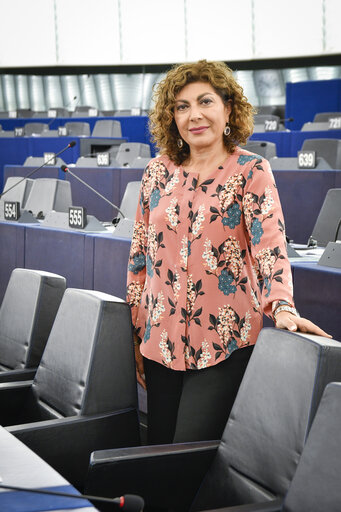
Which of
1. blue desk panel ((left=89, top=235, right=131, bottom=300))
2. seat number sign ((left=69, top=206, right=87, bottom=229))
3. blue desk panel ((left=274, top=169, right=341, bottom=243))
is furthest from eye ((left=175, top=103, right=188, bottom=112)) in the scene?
blue desk panel ((left=274, top=169, right=341, bottom=243))

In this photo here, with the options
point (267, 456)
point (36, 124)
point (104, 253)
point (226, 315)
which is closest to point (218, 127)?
point (226, 315)

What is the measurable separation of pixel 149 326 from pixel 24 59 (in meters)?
11.4

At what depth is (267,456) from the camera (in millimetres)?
1411

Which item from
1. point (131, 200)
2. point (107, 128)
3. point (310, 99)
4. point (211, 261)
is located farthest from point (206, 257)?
point (310, 99)

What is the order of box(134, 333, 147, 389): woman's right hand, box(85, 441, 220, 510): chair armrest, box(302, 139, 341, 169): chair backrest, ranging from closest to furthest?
box(85, 441, 220, 510): chair armrest, box(134, 333, 147, 389): woman's right hand, box(302, 139, 341, 169): chair backrest

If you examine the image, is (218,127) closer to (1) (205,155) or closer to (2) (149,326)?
(1) (205,155)

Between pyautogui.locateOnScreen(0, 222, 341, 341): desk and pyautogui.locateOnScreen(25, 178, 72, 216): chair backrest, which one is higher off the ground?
pyautogui.locateOnScreen(25, 178, 72, 216): chair backrest

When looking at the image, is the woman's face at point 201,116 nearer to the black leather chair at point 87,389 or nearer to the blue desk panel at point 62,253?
the black leather chair at point 87,389

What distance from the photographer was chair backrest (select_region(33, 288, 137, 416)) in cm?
183

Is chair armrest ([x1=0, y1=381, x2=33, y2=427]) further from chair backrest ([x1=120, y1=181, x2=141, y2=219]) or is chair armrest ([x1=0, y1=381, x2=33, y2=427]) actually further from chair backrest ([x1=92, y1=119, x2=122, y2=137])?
chair backrest ([x1=92, y1=119, x2=122, y2=137])

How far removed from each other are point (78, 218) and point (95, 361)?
1775 millimetres

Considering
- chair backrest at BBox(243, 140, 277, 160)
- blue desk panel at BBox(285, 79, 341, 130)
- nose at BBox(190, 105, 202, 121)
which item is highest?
blue desk panel at BBox(285, 79, 341, 130)

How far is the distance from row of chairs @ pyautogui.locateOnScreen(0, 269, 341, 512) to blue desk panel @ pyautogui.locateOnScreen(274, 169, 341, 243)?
2.99 meters

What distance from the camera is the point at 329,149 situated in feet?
19.1
